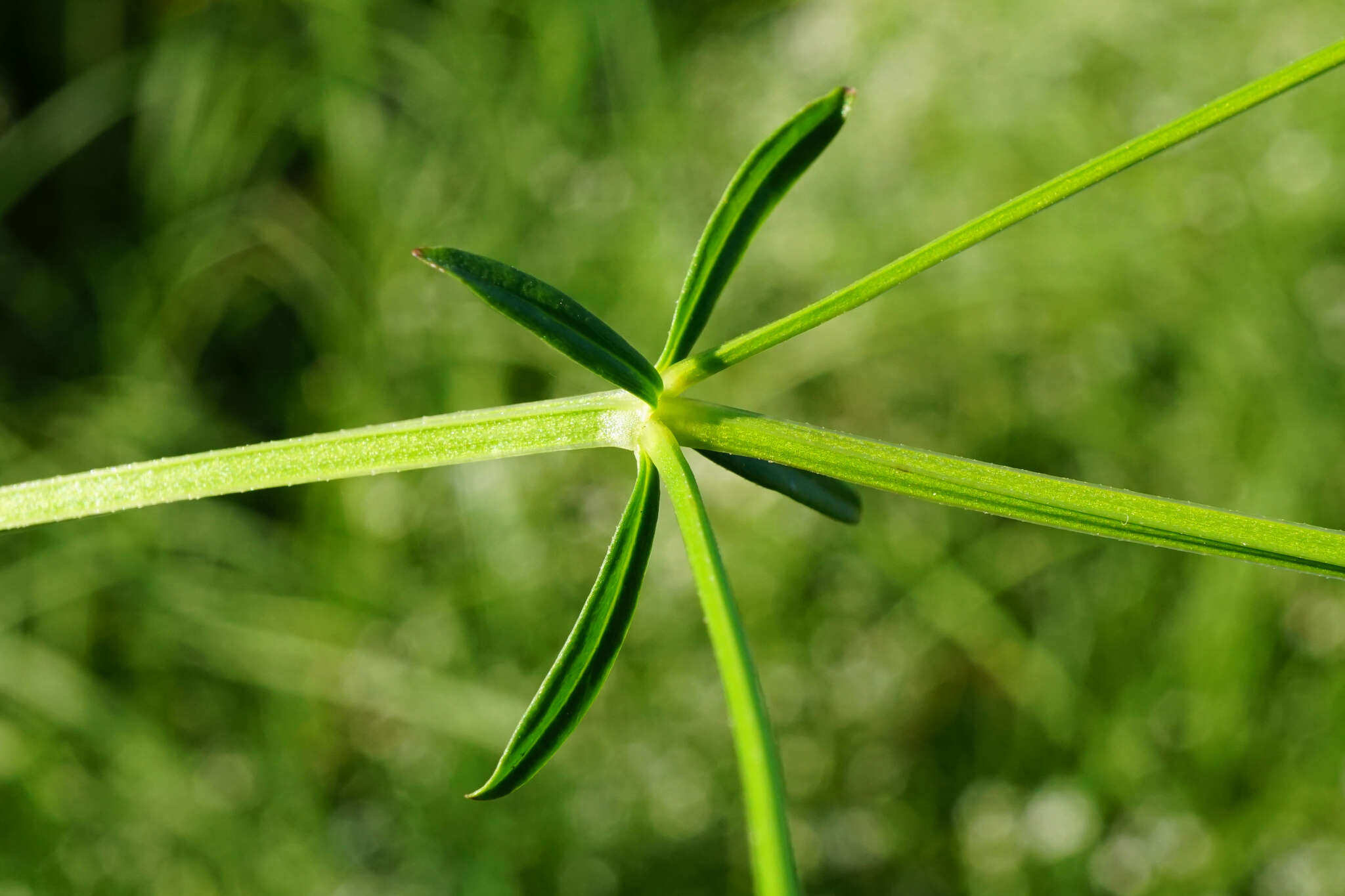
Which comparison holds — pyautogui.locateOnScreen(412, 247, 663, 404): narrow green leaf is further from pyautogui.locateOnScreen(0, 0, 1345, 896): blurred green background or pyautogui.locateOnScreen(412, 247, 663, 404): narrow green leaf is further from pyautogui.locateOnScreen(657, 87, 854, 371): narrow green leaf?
pyautogui.locateOnScreen(0, 0, 1345, 896): blurred green background

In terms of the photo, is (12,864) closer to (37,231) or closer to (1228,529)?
(37,231)

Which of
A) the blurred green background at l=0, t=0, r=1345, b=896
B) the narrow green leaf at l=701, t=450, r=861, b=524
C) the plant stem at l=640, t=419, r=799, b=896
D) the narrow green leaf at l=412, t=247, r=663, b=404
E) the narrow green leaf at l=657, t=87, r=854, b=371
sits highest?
the blurred green background at l=0, t=0, r=1345, b=896

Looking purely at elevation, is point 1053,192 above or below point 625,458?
below

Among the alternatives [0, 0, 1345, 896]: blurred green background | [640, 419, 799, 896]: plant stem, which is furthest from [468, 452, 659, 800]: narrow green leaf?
[0, 0, 1345, 896]: blurred green background

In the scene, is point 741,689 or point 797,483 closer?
point 741,689

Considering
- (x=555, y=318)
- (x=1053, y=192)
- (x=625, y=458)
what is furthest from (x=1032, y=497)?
(x=625, y=458)

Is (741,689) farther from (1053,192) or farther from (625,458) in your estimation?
(625,458)

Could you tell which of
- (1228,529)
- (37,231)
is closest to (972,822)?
(1228,529)
